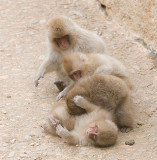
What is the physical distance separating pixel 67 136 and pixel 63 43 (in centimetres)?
184

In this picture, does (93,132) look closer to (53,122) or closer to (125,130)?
(53,122)

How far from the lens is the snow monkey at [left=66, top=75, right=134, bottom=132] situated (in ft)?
17.7

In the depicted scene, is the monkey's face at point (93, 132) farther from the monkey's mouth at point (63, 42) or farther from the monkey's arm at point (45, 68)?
the monkey's arm at point (45, 68)

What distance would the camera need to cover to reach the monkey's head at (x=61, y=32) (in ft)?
20.6

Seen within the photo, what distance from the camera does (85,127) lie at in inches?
206

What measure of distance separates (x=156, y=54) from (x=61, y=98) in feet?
6.79

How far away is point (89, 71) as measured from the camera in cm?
606

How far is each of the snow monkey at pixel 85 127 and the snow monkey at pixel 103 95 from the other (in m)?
0.08

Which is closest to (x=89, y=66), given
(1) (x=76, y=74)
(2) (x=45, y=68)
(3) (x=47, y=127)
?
(1) (x=76, y=74)

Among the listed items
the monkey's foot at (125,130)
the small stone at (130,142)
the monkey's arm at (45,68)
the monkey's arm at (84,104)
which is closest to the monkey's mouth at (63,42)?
the monkey's arm at (45,68)

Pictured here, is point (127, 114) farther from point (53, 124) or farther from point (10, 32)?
point (10, 32)

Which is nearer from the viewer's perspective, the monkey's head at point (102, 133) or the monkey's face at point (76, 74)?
the monkey's head at point (102, 133)

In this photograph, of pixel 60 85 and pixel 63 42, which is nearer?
pixel 63 42

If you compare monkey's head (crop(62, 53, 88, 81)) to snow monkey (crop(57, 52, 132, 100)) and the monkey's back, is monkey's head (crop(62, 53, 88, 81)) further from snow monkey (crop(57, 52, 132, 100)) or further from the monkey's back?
the monkey's back
